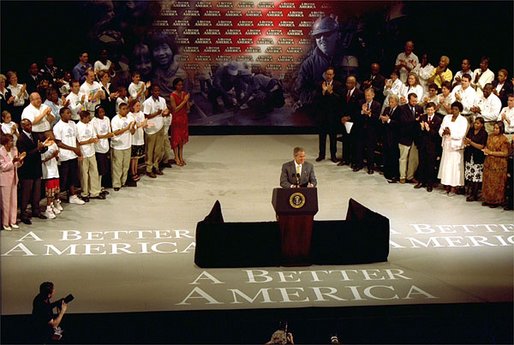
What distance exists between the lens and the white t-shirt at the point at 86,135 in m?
14.7

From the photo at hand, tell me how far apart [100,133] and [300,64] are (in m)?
7.88

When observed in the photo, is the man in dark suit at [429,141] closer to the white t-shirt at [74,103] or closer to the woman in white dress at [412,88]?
the woman in white dress at [412,88]

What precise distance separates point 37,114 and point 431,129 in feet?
21.0

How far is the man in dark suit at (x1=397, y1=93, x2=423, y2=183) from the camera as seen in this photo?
16281 mm

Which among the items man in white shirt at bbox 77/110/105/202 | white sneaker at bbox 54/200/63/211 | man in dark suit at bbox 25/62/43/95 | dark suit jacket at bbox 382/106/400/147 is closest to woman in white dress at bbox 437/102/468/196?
dark suit jacket at bbox 382/106/400/147

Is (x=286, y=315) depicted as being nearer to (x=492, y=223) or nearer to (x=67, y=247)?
(x=67, y=247)

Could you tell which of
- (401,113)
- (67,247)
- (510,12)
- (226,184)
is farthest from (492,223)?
(510,12)

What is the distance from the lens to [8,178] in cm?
1315

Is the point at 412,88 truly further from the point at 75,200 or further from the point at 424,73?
the point at 75,200

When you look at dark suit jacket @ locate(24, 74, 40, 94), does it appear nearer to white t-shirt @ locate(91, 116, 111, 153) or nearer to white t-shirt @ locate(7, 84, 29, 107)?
white t-shirt @ locate(7, 84, 29, 107)

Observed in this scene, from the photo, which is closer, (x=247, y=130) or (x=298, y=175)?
(x=298, y=175)

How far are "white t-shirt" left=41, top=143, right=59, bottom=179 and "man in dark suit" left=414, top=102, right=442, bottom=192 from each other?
6.05 meters

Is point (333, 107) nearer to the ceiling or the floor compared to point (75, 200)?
nearer to the ceiling

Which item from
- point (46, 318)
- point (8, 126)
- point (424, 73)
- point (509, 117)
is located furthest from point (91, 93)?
point (46, 318)
